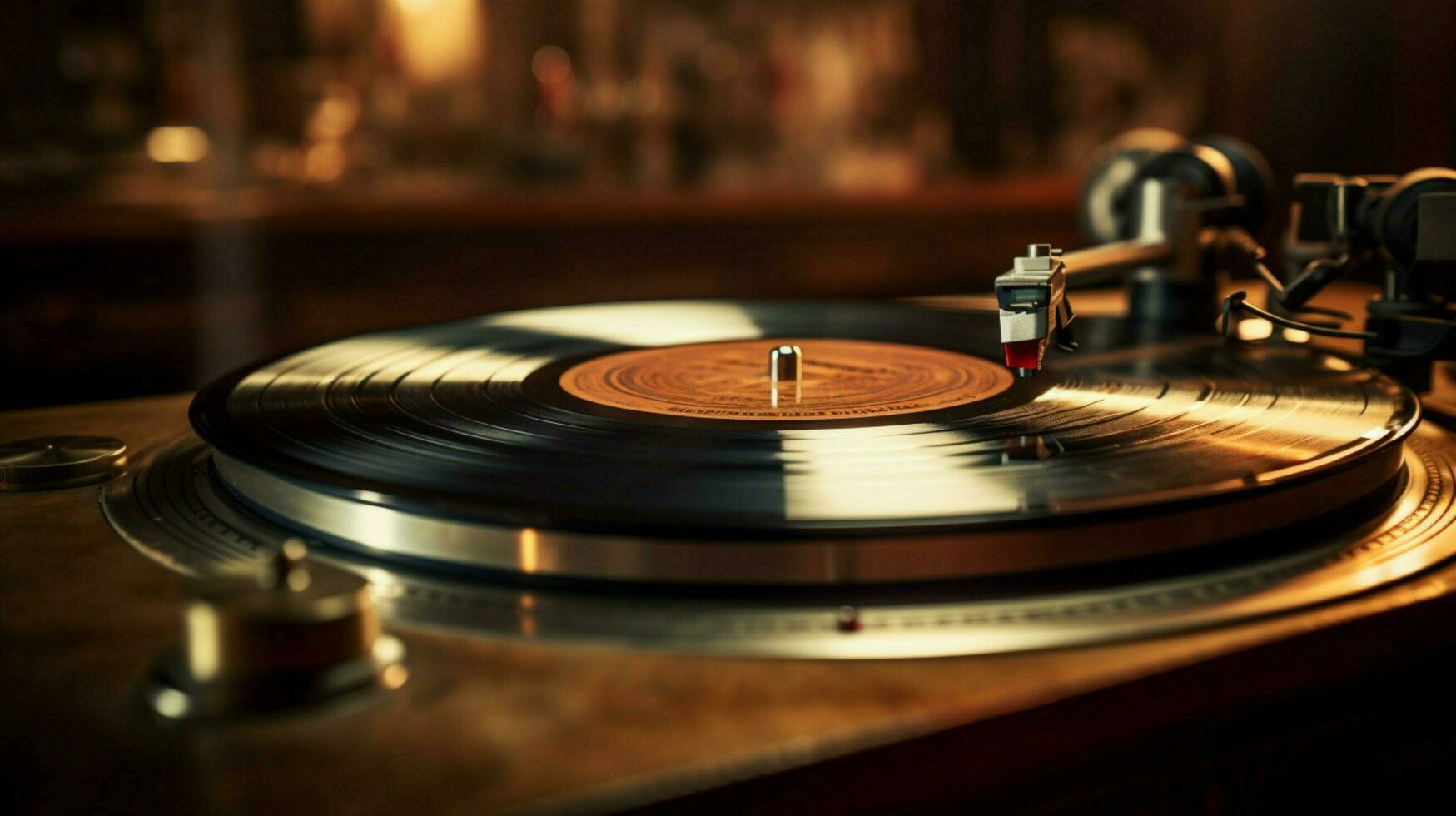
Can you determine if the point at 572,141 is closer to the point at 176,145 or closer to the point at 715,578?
the point at 176,145

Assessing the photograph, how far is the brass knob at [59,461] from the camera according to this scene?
0.68 meters

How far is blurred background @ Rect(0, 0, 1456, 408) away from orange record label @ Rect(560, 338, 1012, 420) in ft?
3.96

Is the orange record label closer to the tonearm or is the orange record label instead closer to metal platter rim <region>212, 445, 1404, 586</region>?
the tonearm

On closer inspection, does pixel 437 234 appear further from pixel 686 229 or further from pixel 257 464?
pixel 257 464

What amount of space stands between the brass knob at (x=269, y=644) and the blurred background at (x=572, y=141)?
1.75 metres

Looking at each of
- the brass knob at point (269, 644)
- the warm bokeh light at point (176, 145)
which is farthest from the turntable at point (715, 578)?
the warm bokeh light at point (176, 145)

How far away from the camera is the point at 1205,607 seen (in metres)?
0.49

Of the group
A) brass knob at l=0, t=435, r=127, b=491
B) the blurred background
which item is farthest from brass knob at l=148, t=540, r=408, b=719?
the blurred background

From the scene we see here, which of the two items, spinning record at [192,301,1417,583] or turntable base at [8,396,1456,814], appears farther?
spinning record at [192,301,1417,583]

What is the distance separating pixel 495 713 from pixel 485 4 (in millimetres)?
3097

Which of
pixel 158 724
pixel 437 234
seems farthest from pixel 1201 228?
pixel 437 234

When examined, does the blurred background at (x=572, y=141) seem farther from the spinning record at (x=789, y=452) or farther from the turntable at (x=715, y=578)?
the turntable at (x=715, y=578)

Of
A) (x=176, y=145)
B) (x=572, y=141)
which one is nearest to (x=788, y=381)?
(x=176, y=145)

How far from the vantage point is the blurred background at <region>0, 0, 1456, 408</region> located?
2215 mm
